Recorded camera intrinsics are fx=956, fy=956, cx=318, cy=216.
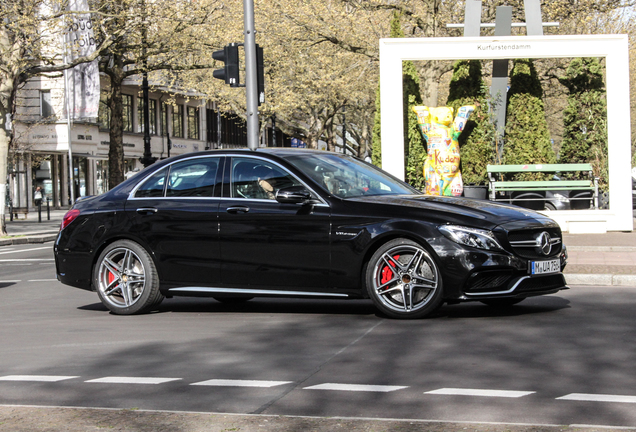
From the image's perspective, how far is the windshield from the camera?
350 inches

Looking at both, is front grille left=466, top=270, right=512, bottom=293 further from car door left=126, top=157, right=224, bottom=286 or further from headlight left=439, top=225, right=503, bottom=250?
car door left=126, top=157, right=224, bottom=286

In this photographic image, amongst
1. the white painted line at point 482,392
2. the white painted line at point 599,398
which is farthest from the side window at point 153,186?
the white painted line at point 599,398

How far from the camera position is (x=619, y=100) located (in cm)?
2030

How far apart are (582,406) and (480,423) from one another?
710mm

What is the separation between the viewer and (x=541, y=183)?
69.6 feet

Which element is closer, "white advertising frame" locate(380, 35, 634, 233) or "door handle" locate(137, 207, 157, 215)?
"door handle" locate(137, 207, 157, 215)

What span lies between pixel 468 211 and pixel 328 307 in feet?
6.83

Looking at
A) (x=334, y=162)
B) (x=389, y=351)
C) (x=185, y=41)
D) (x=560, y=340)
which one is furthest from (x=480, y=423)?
(x=185, y=41)

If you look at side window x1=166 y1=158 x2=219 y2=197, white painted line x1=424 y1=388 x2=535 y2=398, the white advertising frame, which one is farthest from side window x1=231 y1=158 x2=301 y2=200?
the white advertising frame

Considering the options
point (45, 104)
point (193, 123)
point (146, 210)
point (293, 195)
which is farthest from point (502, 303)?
point (193, 123)

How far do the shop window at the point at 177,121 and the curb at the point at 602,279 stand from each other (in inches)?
2269

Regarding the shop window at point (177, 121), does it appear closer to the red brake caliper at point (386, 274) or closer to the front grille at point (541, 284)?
the red brake caliper at point (386, 274)

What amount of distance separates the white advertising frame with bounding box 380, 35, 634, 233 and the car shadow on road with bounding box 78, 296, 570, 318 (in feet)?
33.3

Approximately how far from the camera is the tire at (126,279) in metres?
9.35
